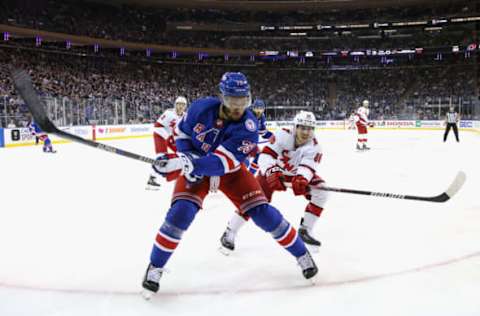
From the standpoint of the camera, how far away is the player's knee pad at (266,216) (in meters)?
2.55

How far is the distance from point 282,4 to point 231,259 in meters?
27.0

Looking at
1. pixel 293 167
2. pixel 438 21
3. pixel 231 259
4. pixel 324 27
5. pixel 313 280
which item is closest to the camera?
pixel 313 280

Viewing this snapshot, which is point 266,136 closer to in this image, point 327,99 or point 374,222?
point 374,222

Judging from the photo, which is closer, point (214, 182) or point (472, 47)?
point (214, 182)

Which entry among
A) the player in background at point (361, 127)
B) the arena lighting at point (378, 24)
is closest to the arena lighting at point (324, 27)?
the arena lighting at point (378, 24)

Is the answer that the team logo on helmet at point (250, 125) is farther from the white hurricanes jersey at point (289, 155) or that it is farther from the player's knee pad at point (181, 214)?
the white hurricanes jersey at point (289, 155)

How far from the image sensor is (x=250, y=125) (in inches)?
98.3

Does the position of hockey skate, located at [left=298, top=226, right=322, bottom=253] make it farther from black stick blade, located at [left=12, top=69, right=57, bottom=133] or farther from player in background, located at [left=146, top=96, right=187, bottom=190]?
player in background, located at [left=146, top=96, right=187, bottom=190]

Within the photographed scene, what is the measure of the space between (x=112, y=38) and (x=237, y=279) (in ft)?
74.7

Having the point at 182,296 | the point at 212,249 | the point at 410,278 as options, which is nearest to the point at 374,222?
the point at 410,278

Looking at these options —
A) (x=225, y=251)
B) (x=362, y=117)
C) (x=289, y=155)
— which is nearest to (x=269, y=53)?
(x=362, y=117)

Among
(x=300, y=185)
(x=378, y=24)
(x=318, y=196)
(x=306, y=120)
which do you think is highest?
(x=378, y=24)

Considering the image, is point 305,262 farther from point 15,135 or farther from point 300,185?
point 15,135

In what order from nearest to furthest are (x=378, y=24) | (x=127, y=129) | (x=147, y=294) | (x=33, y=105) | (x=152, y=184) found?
(x=33, y=105) < (x=147, y=294) < (x=152, y=184) < (x=127, y=129) < (x=378, y=24)
